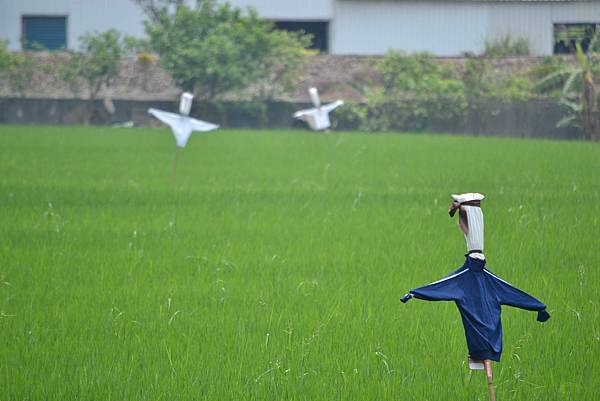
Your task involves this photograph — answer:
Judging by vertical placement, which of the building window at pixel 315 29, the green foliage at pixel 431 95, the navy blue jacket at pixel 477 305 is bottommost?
the navy blue jacket at pixel 477 305

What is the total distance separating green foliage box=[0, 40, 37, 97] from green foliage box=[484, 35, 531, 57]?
1447 centimetres

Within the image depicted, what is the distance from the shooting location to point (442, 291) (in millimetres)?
3643

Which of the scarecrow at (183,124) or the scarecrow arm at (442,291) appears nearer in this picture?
the scarecrow arm at (442,291)

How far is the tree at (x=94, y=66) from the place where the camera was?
127 ft

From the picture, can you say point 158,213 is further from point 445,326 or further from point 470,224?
point 470,224

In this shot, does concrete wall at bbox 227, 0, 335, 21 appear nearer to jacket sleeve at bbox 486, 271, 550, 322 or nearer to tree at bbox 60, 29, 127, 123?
tree at bbox 60, 29, 127, 123

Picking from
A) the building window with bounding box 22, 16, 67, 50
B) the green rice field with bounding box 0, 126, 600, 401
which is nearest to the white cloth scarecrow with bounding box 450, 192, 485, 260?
the green rice field with bounding box 0, 126, 600, 401

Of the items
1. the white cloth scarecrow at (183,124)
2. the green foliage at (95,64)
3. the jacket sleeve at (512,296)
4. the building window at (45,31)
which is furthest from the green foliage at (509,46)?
the jacket sleeve at (512,296)

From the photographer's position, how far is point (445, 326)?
6156mm

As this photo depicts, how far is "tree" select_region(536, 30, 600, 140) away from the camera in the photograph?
3347 cm

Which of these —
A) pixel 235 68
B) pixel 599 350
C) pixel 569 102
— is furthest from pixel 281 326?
pixel 235 68

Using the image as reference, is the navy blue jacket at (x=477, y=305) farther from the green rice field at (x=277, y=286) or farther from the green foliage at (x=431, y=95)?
the green foliage at (x=431, y=95)

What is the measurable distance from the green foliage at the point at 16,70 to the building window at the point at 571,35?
16.1 m

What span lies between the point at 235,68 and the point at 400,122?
507cm
